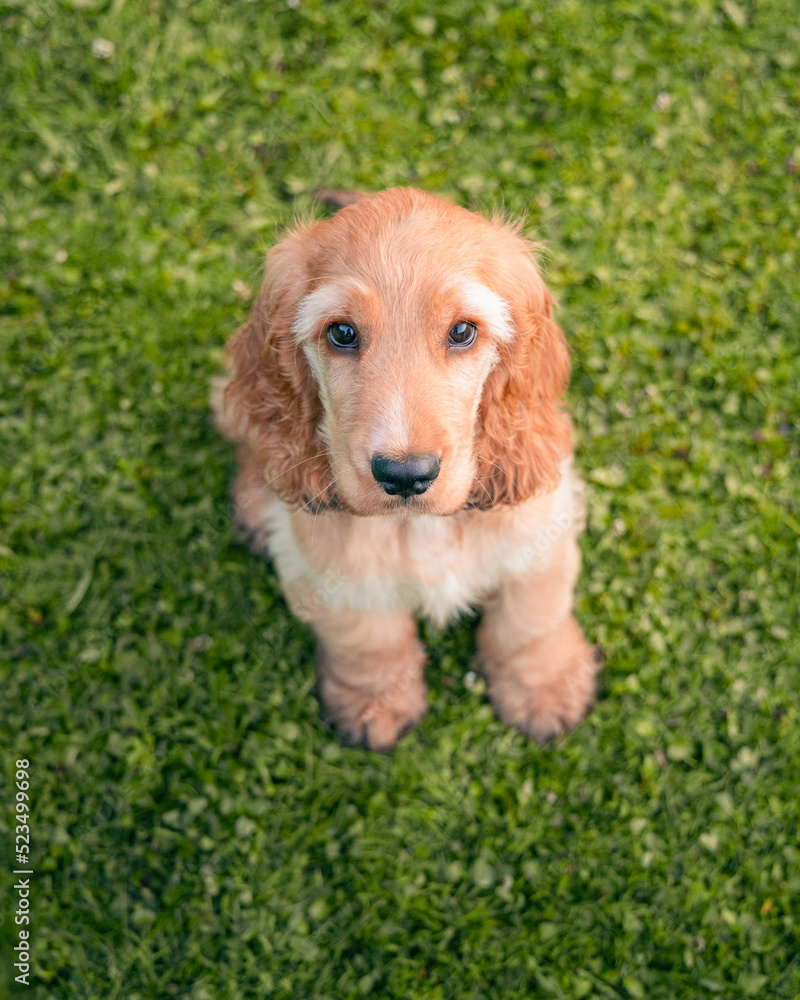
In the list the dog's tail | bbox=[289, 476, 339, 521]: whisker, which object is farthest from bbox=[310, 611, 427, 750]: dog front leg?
the dog's tail

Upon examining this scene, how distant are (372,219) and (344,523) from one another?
118 cm

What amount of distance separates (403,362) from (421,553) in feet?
3.26

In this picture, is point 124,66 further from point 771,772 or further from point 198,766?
point 771,772

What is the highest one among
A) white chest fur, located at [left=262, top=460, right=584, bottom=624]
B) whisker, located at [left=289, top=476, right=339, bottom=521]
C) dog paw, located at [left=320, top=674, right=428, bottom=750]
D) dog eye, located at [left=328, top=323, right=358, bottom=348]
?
dog eye, located at [left=328, top=323, right=358, bottom=348]

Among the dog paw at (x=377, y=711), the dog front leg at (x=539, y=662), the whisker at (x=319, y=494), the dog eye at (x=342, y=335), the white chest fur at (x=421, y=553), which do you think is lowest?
the dog paw at (x=377, y=711)

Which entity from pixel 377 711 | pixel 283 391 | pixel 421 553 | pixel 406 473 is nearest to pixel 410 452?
pixel 406 473

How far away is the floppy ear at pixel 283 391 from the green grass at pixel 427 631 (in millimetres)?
855

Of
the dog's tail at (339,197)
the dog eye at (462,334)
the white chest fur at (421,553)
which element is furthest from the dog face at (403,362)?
the dog's tail at (339,197)

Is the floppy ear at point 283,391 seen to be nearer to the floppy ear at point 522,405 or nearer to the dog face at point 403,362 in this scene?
the dog face at point 403,362

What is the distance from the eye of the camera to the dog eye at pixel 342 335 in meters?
2.55

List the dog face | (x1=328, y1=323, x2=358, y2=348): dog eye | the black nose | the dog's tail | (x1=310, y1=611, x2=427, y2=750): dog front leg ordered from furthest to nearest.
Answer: (x1=310, y1=611, x2=427, y2=750): dog front leg, the dog's tail, (x1=328, y1=323, x2=358, y2=348): dog eye, the dog face, the black nose

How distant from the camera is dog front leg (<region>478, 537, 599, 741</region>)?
143 inches

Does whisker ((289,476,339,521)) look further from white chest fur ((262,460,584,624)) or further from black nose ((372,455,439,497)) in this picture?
black nose ((372,455,439,497))

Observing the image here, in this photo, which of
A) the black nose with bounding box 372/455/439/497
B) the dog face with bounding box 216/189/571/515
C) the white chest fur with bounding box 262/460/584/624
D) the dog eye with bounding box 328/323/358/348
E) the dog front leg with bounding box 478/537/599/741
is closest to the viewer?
the black nose with bounding box 372/455/439/497
